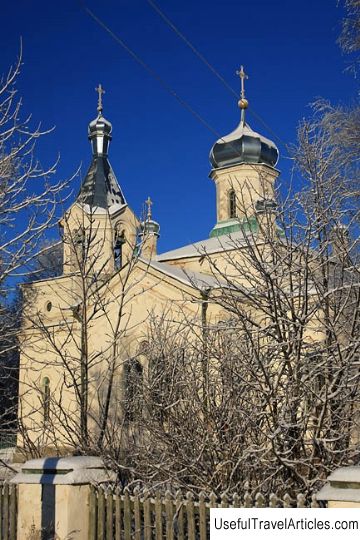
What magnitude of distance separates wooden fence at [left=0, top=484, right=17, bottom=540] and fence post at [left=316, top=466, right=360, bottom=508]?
12.0ft

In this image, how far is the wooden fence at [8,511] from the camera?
272 inches

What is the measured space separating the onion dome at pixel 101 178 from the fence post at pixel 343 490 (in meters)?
18.7

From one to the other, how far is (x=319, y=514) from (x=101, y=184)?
21.5 metres

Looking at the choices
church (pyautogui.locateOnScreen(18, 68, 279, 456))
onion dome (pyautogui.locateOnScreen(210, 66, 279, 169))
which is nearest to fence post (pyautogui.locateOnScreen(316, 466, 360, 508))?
church (pyautogui.locateOnScreen(18, 68, 279, 456))

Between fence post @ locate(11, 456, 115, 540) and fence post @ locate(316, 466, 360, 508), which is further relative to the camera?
fence post @ locate(11, 456, 115, 540)

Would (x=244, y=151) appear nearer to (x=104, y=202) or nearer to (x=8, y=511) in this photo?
(x=104, y=202)

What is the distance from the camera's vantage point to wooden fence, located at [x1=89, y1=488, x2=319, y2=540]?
5.17 meters

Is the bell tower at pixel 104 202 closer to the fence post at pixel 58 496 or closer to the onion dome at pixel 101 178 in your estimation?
the onion dome at pixel 101 178

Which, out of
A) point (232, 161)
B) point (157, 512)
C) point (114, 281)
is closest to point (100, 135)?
point (232, 161)

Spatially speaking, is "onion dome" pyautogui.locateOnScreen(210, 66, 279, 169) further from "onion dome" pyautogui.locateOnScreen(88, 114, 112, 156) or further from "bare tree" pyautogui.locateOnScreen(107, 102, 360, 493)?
"bare tree" pyautogui.locateOnScreen(107, 102, 360, 493)

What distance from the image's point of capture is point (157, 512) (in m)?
5.56

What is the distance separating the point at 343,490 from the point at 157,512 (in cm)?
175

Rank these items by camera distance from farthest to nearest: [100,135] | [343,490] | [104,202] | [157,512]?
[100,135] < [104,202] < [157,512] < [343,490]

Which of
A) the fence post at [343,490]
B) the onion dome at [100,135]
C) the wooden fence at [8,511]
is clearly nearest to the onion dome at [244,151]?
the onion dome at [100,135]
